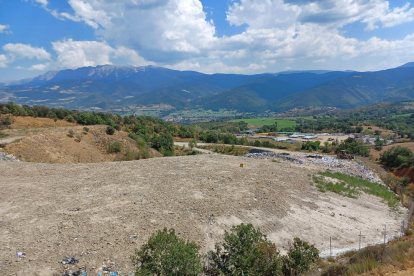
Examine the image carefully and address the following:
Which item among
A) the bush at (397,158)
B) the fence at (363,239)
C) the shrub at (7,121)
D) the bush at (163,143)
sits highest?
the shrub at (7,121)

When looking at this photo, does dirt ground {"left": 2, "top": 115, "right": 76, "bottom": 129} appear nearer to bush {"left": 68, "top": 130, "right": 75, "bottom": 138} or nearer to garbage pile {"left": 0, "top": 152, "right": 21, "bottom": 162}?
bush {"left": 68, "top": 130, "right": 75, "bottom": 138}

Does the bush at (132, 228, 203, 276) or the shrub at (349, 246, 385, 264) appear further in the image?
the shrub at (349, 246, 385, 264)

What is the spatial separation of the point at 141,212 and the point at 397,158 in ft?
122

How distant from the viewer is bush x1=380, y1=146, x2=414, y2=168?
31.4 m

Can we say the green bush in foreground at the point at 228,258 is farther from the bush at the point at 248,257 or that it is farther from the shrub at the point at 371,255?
the shrub at the point at 371,255

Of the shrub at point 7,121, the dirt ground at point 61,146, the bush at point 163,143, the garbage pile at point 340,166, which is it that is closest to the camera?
the dirt ground at point 61,146

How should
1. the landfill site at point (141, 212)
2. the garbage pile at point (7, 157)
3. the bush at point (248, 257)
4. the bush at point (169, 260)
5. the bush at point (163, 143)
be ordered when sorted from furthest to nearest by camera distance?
the bush at point (163, 143)
the garbage pile at point (7, 157)
the landfill site at point (141, 212)
the bush at point (248, 257)
the bush at point (169, 260)

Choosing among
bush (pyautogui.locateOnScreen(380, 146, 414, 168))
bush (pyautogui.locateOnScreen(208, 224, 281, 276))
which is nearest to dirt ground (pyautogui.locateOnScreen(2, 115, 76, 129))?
bush (pyautogui.locateOnScreen(208, 224, 281, 276))

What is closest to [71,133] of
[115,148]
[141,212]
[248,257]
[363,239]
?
[115,148]

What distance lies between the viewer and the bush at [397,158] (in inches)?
1236

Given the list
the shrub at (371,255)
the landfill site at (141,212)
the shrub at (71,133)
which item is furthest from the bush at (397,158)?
the shrub at (71,133)

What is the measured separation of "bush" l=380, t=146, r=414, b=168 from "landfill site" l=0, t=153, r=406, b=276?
2352 cm

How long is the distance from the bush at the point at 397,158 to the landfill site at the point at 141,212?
2352 centimetres

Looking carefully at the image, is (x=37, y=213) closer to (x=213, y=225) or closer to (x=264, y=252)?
(x=213, y=225)
